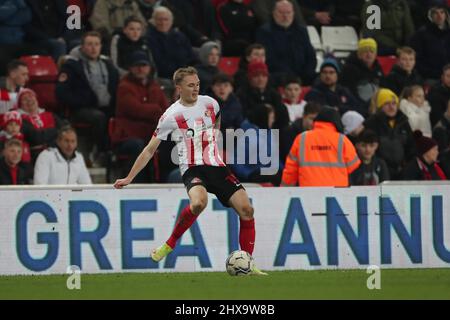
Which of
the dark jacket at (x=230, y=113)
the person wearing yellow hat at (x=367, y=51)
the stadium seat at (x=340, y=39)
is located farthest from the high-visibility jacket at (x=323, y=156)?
the stadium seat at (x=340, y=39)

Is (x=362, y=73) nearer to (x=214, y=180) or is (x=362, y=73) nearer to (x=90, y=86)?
(x=90, y=86)

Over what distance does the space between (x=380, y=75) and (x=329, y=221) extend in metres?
4.95

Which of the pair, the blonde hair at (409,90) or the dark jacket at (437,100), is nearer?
the blonde hair at (409,90)

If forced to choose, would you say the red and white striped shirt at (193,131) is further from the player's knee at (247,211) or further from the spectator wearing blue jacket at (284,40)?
the spectator wearing blue jacket at (284,40)

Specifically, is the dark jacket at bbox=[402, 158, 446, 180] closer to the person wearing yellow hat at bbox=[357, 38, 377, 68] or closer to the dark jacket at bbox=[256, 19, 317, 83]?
the person wearing yellow hat at bbox=[357, 38, 377, 68]

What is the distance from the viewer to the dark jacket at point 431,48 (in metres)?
18.4

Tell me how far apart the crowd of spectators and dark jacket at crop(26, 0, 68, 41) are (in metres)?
0.02

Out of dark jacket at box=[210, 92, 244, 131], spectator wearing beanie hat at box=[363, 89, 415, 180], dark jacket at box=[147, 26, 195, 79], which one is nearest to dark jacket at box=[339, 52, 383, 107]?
spectator wearing beanie hat at box=[363, 89, 415, 180]

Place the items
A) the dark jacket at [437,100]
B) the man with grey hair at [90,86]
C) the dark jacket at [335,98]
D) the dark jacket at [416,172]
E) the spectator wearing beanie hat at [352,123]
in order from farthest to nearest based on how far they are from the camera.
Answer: the dark jacket at [437,100]
the dark jacket at [335,98]
the spectator wearing beanie hat at [352,123]
the man with grey hair at [90,86]
the dark jacket at [416,172]

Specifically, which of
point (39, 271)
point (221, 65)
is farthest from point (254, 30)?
point (39, 271)

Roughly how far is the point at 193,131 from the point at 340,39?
26.9ft

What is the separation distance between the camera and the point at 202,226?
13188 millimetres

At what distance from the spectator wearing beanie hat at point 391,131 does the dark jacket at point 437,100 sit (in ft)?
2.05

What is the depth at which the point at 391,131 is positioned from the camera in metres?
16.6
